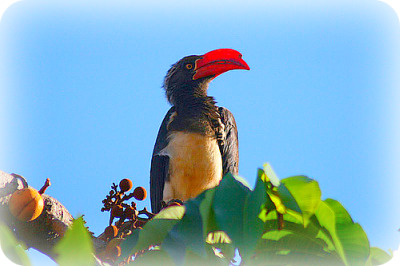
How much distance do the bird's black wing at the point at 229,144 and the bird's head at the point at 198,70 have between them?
48 centimetres

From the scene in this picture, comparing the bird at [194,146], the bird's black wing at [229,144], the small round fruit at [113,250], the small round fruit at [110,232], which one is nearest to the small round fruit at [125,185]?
the small round fruit at [110,232]

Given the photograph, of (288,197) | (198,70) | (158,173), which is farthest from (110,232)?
(198,70)

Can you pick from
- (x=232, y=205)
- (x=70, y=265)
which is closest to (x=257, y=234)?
(x=232, y=205)

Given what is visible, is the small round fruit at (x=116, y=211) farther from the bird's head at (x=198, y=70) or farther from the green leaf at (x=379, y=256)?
the bird's head at (x=198, y=70)

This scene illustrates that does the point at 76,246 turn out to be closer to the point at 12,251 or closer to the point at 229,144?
the point at 12,251

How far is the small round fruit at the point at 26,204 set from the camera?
1.44 meters

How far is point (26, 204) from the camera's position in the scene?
1452mm

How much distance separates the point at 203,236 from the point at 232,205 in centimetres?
10

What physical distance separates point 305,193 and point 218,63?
4186mm

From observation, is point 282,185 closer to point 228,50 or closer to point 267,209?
point 267,209

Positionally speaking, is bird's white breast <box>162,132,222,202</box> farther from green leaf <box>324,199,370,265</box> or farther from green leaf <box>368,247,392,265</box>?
green leaf <box>324,199,370,265</box>

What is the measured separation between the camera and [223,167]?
472 cm

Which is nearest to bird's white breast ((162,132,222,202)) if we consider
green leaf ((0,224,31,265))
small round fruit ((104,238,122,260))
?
small round fruit ((104,238,122,260))

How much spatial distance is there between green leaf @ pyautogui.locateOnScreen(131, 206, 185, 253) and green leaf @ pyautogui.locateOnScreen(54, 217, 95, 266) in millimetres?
349
